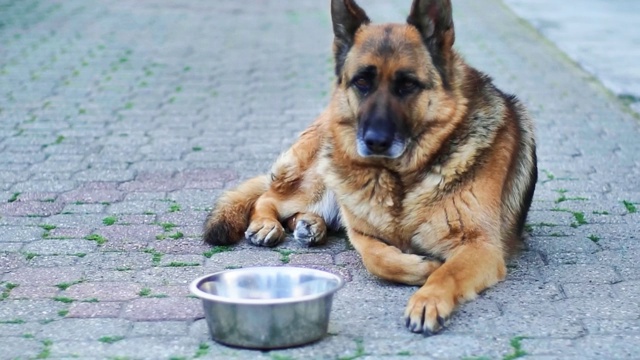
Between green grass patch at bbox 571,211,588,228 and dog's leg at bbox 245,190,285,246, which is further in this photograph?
green grass patch at bbox 571,211,588,228

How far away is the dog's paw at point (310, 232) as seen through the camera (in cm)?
562

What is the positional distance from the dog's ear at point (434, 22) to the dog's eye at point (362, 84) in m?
0.40

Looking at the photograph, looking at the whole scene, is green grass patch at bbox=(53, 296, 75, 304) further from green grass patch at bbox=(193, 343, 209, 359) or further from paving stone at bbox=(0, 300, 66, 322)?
green grass patch at bbox=(193, 343, 209, 359)

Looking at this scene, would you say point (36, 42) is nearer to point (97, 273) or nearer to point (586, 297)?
point (97, 273)

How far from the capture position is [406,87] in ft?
16.3


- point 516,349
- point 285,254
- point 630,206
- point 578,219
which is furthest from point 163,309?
point 630,206

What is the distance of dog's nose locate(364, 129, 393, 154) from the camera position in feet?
16.0

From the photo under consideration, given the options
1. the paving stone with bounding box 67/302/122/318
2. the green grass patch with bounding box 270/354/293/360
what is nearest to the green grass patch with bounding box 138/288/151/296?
the paving stone with bounding box 67/302/122/318

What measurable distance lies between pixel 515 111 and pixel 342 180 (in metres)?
1.10

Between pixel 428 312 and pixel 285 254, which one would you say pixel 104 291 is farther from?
pixel 428 312

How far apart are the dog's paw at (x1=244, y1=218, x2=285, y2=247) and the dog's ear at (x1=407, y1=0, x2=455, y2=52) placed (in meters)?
1.43

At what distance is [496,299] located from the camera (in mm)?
4664

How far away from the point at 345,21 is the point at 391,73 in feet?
1.67

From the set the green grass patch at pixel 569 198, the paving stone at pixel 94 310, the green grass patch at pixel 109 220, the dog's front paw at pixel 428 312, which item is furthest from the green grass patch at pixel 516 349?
the green grass patch at pixel 109 220
